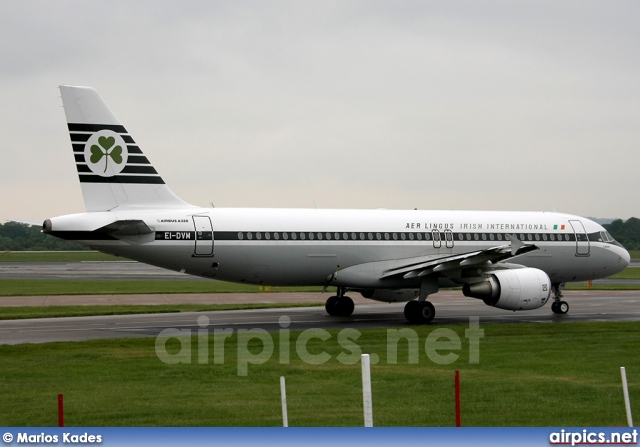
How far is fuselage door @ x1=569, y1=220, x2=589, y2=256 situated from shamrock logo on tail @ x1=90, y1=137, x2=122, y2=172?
57.5 feet

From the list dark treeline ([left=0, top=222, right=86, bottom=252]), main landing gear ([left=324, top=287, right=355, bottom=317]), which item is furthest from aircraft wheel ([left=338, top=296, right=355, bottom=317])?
dark treeline ([left=0, top=222, right=86, bottom=252])

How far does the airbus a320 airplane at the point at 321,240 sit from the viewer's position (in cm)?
2697

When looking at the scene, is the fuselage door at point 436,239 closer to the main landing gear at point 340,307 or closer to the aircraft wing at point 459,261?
the aircraft wing at point 459,261

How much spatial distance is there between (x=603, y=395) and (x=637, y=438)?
5992 millimetres

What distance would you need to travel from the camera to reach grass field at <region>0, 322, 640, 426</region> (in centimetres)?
1384

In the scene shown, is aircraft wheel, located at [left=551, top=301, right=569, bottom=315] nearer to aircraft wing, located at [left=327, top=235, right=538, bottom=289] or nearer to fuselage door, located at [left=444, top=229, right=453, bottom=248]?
aircraft wing, located at [left=327, top=235, right=538, bottom=289]

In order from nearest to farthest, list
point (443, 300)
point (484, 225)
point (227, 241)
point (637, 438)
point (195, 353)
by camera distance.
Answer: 1. point (637, 438)
2. point (195, 353)
3. point (227, 241)
4. point (484, 225)
5. point (443, 300)

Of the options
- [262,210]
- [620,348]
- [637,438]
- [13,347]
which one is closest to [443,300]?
[262,210]

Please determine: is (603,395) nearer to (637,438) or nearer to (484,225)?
(637,438)

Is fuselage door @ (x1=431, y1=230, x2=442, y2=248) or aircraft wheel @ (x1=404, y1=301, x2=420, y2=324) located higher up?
fuselage door @ (x1=431, y1=230, x2=442, y2=248)

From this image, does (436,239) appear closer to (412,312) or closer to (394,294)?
(394,294)

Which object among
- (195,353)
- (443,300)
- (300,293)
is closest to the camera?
(195,353)

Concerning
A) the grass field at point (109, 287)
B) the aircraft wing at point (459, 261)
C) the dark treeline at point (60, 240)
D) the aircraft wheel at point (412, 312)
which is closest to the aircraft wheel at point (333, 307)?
the aircraft wing at point (459, 261)

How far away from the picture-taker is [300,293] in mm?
47906
